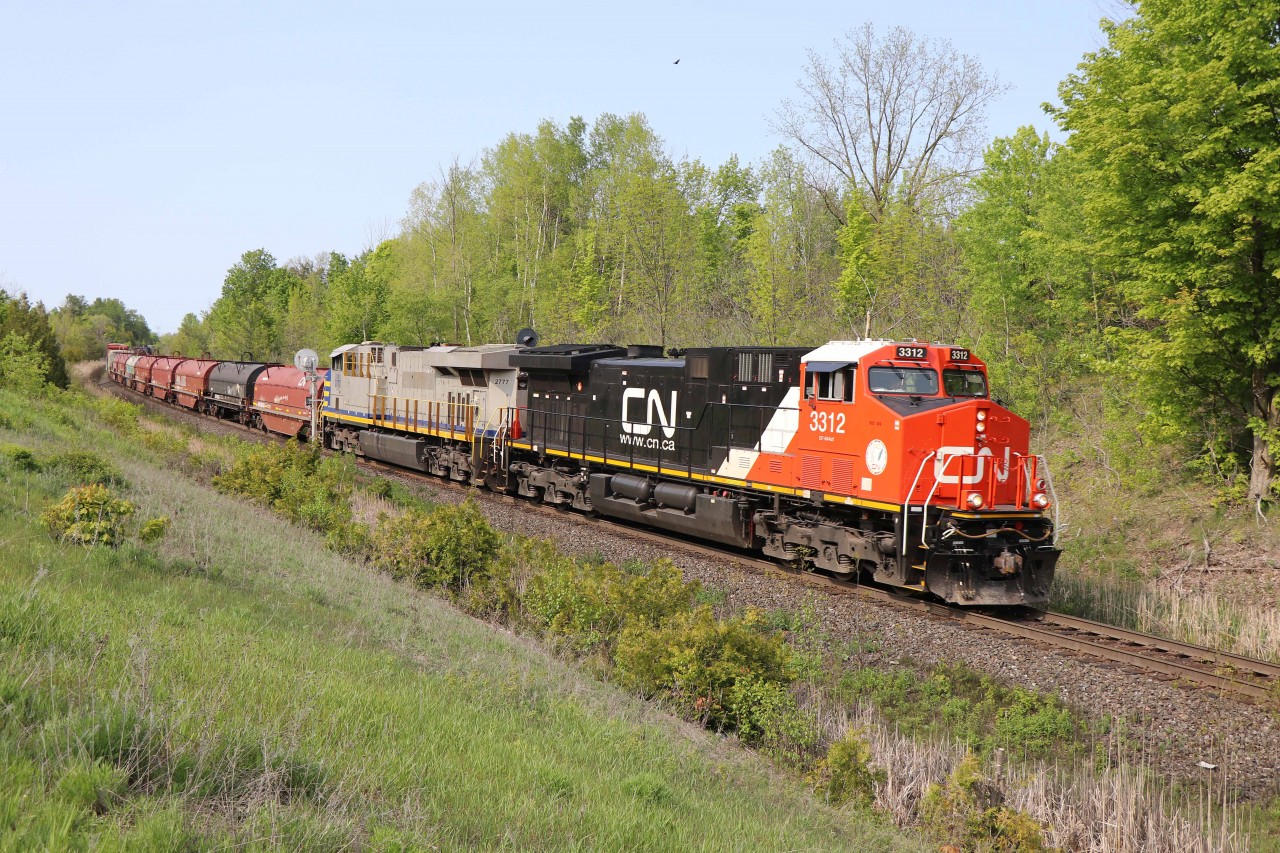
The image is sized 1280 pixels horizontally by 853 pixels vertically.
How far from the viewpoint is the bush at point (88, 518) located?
925 cm

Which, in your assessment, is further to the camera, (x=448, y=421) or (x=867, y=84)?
(x=867, y=84)

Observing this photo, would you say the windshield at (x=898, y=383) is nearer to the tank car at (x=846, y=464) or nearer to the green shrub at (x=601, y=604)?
the tank car at (x=846, y=464)

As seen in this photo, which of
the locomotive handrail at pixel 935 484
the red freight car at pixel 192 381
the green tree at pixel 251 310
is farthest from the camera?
the green tree at pixel 251 310

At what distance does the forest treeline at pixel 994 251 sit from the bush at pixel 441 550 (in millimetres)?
12227

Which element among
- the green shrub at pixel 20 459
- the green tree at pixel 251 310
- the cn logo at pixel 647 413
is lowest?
the green shrub at pixel 20 459

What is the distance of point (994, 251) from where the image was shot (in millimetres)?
26953

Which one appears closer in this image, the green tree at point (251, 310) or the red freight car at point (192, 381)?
the red freight car at point (192, 381)

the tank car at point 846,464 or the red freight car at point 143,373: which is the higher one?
the red freight car at point 143,373

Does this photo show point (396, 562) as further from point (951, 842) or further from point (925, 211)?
point (925, 211)

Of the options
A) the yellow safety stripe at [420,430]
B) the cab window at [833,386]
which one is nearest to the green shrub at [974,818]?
the cab window at [833,386]

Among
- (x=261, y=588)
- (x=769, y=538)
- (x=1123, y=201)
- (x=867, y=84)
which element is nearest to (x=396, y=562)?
(x=261, y=588)

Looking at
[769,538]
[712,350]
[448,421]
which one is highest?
[712,350]

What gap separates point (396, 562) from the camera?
13969 mm

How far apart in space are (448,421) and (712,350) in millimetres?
10973
